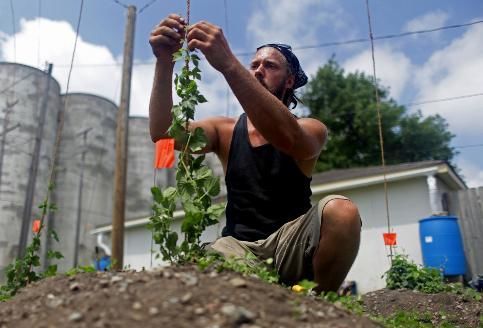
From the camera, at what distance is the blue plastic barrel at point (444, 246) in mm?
7594

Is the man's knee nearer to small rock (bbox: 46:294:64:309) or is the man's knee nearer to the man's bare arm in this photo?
the man's bare arm

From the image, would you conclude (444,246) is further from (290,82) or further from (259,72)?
(259,72)

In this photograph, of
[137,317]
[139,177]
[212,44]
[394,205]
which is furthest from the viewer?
[139,177]

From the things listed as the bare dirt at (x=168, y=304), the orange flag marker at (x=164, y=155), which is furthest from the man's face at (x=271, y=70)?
the orange flag marker at (x=164, y=155)

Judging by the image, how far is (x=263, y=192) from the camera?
7.60ft

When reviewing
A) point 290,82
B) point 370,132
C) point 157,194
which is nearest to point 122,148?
point 290,82

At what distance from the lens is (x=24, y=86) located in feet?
50.1

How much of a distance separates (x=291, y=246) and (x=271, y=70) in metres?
0.97

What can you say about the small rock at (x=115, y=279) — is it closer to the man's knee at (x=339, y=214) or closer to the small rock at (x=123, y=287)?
the small rock at (x=123, y=287)

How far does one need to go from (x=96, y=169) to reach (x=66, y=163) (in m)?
1.16

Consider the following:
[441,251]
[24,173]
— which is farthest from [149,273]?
[24,173]

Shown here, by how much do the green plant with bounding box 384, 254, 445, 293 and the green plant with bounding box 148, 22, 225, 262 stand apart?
436 centimetres

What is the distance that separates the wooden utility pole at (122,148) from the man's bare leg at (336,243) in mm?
5167

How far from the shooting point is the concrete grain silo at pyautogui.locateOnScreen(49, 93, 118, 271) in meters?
17.1
